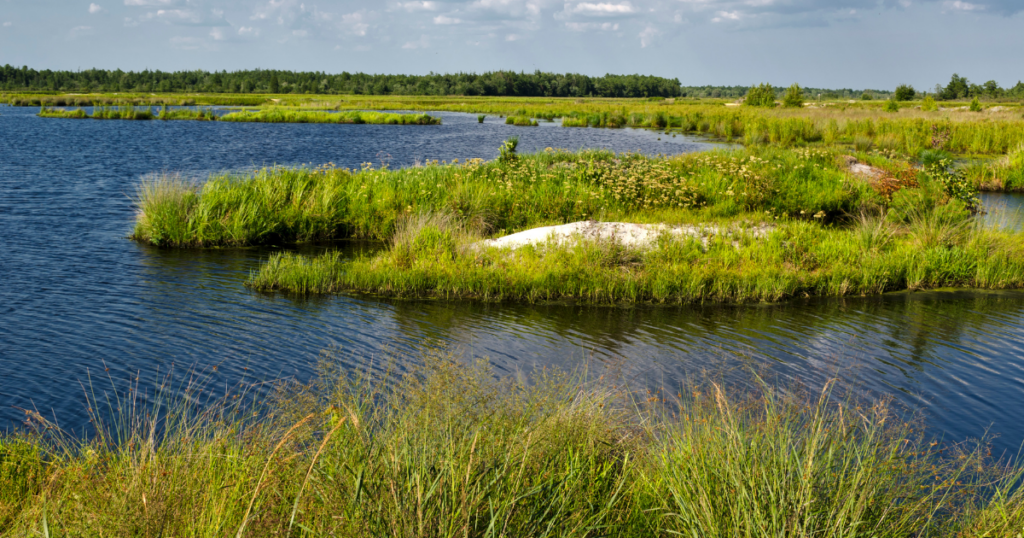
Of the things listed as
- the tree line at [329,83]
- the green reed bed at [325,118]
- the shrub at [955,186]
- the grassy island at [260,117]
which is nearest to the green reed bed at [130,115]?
the grassy island at [260,117]

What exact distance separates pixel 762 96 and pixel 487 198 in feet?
181

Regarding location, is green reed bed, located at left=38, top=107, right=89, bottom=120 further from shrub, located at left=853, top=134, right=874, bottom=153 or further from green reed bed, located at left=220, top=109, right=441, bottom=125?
shrub, located at left=853, top=134, right=874, bottom=153

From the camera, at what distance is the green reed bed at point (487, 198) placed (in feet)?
51.2

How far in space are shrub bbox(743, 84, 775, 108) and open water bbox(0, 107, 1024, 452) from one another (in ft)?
178

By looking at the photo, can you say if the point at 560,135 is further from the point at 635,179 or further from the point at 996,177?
the point at 635,179

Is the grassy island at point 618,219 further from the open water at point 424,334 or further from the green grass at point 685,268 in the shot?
the open water at point 424,334

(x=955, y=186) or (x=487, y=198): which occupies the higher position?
(x=955, y=186)

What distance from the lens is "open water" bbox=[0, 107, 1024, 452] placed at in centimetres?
812

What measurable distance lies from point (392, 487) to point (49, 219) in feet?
61.4

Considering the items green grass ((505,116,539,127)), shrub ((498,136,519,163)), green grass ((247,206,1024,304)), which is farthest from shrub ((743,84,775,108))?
green grass ((247,206,1024,304))

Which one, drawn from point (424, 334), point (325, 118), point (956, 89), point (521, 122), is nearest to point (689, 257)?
point (424, 334)

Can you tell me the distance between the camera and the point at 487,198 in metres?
16.4

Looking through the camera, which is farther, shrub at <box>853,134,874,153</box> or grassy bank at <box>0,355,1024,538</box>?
shrub at <box>853,134,874,153</box>

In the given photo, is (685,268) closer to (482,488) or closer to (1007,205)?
(482,488)
